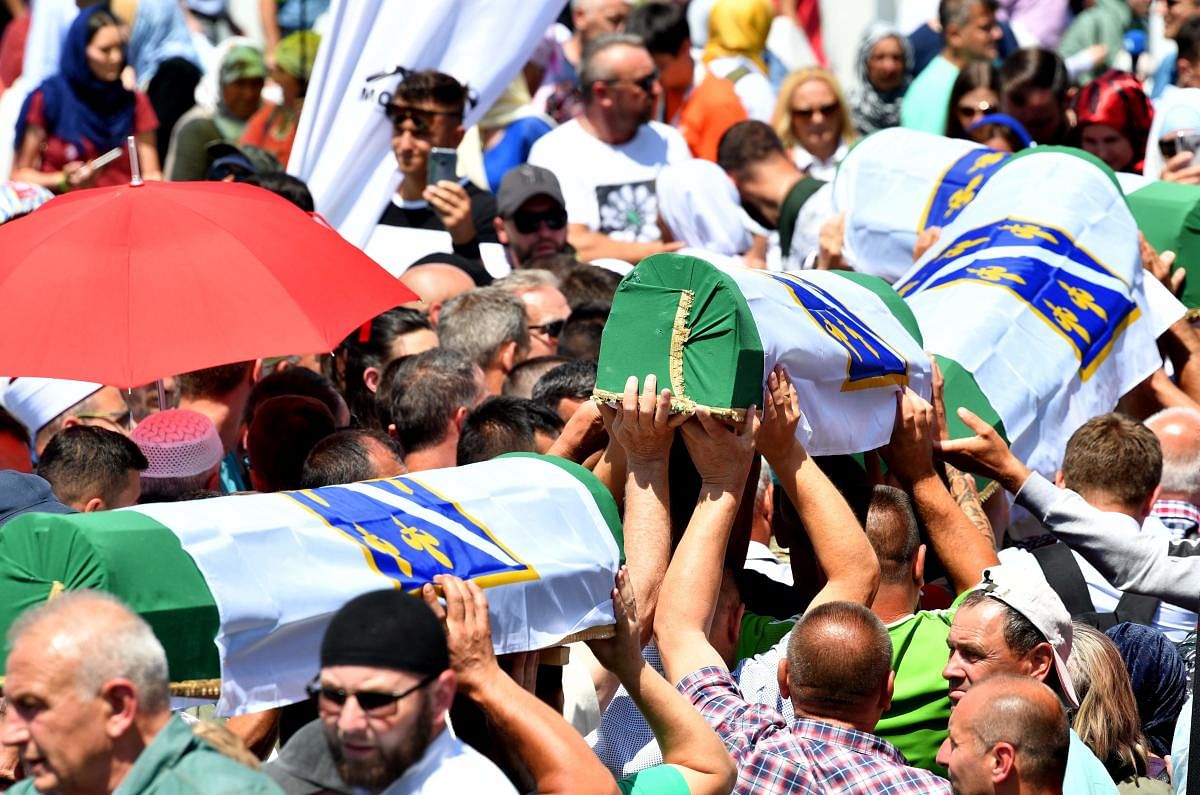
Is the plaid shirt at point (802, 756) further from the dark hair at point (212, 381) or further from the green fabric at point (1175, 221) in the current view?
the green fabric at point (1175, 221)

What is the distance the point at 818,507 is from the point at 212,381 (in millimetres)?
2234

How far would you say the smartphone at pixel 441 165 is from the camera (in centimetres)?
751

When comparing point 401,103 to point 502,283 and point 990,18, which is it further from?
point 990,18

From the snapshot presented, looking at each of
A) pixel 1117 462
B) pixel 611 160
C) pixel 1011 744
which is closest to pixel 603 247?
pixel 611 160

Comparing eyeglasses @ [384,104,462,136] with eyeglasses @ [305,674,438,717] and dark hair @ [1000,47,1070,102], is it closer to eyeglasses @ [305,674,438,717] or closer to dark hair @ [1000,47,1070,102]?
dark hair @ [1000,47,1070,102]

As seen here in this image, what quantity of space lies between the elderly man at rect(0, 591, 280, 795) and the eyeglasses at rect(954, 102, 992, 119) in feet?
24.1

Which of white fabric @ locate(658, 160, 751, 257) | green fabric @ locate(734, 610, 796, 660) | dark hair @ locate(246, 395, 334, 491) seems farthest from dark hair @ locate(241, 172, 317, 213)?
green fabric @ locate(734, 610, 796, 660)

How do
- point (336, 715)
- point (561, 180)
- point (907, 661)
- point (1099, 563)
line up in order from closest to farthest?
point (336, 715) < point (907, 661) < point (1099, 563) < point (561, 180)

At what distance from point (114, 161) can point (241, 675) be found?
716cm

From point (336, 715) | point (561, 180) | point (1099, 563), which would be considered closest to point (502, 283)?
point (561, 180)

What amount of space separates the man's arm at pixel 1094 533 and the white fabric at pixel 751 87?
237 inches

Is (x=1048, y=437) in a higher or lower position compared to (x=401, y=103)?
lower

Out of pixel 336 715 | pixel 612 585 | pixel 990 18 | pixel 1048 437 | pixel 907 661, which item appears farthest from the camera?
pixel 990 18

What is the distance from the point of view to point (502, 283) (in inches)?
274
